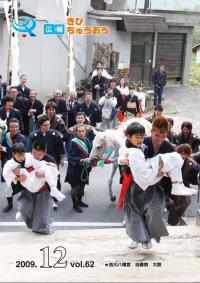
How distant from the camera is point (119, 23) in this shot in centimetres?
1977

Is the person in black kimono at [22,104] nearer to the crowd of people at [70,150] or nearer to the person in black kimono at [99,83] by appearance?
the crowd of people at [70,150]

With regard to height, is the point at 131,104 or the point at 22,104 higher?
the point at 22,104

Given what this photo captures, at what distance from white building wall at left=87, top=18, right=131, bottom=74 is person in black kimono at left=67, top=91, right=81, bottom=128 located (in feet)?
27.6

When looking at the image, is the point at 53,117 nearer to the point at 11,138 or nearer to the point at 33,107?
the point at 11,138

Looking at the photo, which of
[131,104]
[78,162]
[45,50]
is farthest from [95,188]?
[45,50]

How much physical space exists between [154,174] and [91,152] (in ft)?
10.8

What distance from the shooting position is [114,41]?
65.7 ft

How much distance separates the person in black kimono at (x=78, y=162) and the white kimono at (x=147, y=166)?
3214 mm

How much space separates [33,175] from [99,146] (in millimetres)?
2337

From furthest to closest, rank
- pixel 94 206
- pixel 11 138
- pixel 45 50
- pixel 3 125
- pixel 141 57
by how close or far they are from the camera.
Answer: pixel 141 57 → pixel 45 50 → pixel 3 125 → pixel 11 138 → pixel 94 206

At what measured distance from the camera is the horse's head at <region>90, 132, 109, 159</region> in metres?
8.22

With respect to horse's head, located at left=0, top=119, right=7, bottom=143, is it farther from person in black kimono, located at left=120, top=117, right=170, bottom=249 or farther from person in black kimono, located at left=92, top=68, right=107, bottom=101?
person in black kimono, located at left=92, top=68, right=107, bottom=101

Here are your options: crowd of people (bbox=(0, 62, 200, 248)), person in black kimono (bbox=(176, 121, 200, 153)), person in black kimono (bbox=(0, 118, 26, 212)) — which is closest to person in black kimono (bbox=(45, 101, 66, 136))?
crowd of people (bbox=(0, 62, 200, 248))

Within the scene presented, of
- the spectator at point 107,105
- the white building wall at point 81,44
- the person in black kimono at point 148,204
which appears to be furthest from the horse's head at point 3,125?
the white building wall at point 81,44
